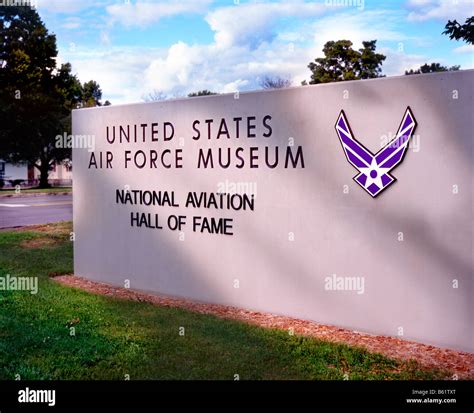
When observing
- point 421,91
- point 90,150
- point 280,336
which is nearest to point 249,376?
point 280,336

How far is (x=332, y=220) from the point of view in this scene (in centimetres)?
688

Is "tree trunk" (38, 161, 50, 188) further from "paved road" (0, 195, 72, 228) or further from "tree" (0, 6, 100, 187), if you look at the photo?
"paved road" (0, 195, 72, 228)

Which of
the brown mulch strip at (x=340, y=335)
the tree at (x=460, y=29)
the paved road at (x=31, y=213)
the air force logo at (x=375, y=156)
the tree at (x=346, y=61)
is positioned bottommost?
the brown mulch strip at (x=340, y=335)

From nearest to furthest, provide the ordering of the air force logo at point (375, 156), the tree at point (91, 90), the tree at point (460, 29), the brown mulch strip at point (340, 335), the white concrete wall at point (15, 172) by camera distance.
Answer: the brown mulch strip at point (340, 335) → the air force logo at point (375, 156) → the tree at point (460, 29) → the white concrete wall at point (15, 172) → the tree at point (91, 90)

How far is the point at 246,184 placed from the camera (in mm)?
7652

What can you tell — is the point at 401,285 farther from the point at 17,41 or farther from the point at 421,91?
the point at 17,41

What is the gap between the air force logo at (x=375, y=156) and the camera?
6.23 meters

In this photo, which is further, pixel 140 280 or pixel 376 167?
pixel 140 280

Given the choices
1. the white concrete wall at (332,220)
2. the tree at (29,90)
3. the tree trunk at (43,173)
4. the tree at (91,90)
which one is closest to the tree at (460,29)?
the white concrete wall at (332,220)

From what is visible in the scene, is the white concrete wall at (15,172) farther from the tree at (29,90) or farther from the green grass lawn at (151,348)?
the green grass lawn at (151,348)

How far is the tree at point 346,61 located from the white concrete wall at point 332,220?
37174 millimetres

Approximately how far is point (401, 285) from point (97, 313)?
3920 mm

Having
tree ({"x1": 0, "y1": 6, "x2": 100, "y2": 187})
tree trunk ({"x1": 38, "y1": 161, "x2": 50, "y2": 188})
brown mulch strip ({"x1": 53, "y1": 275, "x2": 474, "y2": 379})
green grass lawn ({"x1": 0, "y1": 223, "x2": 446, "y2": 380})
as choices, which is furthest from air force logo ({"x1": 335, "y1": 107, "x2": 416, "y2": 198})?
tree trunk ({"x1": 38, "y1": 161, "x2": 50, "y2": 188})

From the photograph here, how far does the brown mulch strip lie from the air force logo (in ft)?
5.63
